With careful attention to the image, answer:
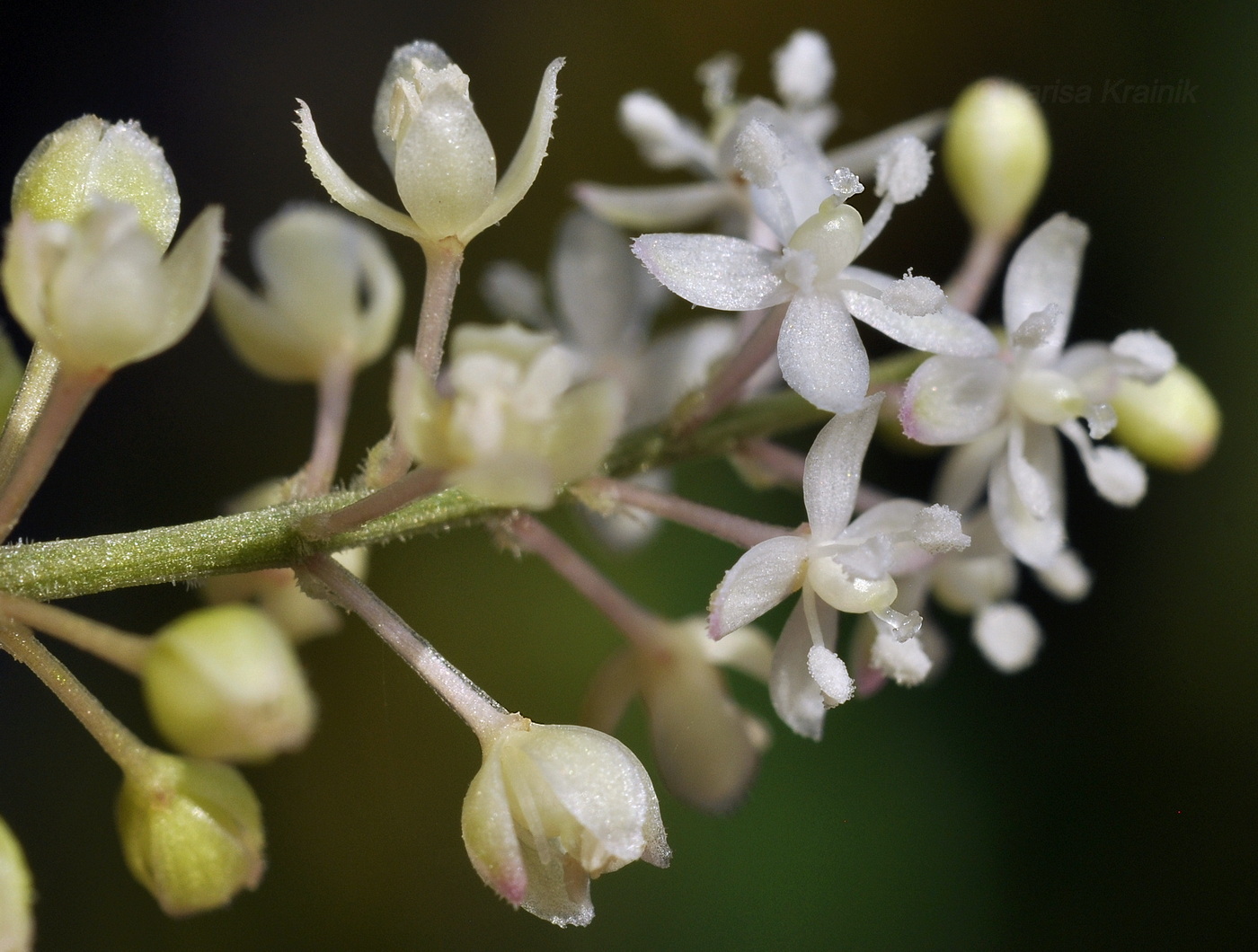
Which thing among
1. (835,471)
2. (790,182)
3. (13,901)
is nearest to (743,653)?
(835,471)

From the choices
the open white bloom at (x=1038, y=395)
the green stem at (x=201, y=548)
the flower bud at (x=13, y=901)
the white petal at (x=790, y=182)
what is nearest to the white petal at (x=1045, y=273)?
the open white bloom at (x=1038, y=395)

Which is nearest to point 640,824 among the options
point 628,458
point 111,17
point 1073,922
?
point 628,458

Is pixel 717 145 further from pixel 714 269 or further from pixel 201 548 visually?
pixel 201 548

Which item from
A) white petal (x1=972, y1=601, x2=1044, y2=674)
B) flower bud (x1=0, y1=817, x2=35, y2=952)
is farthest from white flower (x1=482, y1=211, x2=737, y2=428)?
flower bud (x1=0, y1=817, x2=35, y2=952)

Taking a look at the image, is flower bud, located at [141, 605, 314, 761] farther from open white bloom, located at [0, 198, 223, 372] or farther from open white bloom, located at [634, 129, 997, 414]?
open white bloom, located at [634, 129, 997, 414]

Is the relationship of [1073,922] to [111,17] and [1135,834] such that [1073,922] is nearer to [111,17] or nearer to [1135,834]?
[1135,834]

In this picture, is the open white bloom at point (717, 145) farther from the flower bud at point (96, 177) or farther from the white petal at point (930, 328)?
the flower bud at point (96, 177)

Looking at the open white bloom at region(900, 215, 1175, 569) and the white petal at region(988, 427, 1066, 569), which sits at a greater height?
the open white bloom at region(900, 215, 1175, 569)
